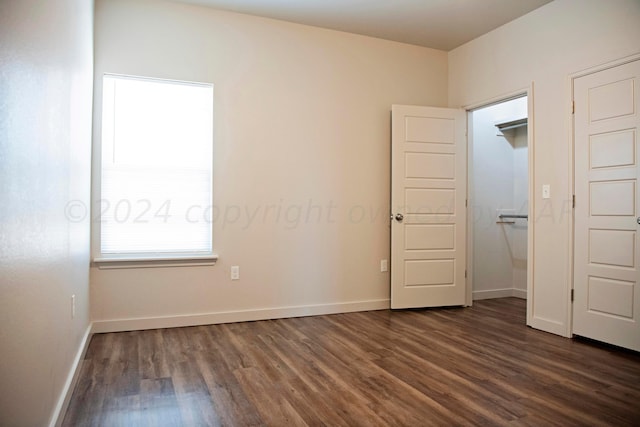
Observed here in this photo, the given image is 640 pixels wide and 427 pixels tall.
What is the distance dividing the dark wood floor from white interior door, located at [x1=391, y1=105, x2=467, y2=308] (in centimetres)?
73

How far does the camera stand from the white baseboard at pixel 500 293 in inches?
199

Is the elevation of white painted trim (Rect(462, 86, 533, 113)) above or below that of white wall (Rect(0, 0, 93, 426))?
above

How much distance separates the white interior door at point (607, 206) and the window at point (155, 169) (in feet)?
9.99

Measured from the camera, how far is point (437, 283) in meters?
A: 4.50

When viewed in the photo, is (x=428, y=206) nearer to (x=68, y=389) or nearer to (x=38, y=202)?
(x=68, y=389)

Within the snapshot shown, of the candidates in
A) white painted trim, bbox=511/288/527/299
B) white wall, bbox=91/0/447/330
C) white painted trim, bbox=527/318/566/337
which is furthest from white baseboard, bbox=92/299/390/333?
white painted trim, bbox=511/288/527/299

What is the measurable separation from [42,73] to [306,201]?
2759 mm

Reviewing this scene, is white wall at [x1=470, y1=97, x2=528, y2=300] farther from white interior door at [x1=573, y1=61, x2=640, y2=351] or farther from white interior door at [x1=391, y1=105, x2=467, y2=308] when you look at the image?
white interior door at [x1=573, y1=61, x2=640, y2=351]

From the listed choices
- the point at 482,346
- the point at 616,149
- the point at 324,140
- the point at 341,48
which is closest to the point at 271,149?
the point at 324,140

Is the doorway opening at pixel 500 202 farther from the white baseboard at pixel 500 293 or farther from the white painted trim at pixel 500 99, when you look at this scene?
the white painted trim at pixel 500 99

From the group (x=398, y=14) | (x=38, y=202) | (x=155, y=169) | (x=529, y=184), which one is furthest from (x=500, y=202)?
(x=38, y=202)

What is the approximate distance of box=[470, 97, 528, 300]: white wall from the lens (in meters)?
5.13

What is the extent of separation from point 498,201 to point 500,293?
3.60 ft

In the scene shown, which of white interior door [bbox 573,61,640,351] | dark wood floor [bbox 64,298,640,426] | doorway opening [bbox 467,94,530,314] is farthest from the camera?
doorway opening [bbox 467,94,530,314]
